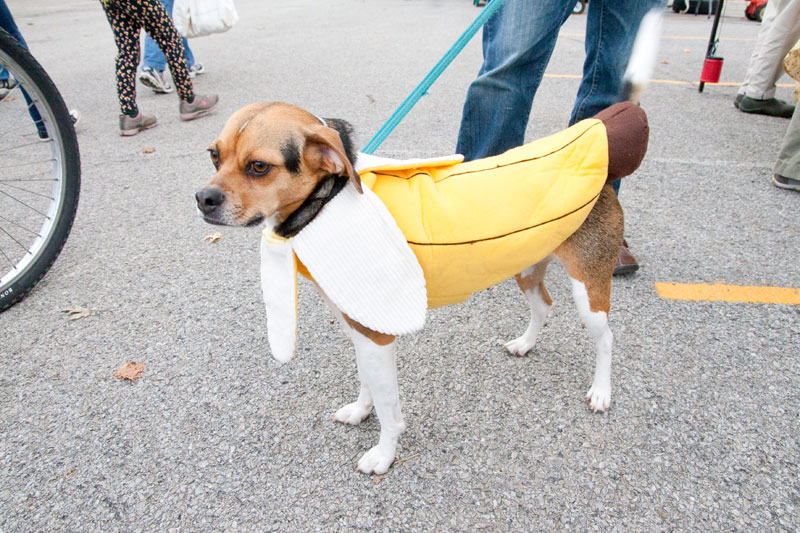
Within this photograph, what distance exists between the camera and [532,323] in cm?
247

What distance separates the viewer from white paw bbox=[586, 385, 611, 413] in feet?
7.16

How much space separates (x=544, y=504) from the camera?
1816 mm

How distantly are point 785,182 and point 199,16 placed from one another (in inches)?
225

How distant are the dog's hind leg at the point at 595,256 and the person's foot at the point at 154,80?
19.1 feet

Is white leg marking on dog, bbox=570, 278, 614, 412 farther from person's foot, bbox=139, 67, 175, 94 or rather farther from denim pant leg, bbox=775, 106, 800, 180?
person's foot, bbox=139, 67, 175, 94

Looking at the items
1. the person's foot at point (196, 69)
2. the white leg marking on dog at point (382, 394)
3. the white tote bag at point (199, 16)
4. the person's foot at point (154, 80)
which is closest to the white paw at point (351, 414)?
the white leg marking on dog at point (382, 394)

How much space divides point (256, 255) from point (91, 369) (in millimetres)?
1155

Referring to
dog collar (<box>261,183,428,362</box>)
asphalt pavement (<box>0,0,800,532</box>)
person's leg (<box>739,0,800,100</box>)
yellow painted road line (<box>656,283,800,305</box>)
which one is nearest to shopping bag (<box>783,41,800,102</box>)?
Result: asphalt pavement (<box>0,0,800,532</box>)

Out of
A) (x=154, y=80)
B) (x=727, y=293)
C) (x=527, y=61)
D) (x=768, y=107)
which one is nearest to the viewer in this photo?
(x=527, y=61)

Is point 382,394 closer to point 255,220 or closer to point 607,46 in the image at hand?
point 255,220

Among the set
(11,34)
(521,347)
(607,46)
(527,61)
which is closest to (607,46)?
(607,46)

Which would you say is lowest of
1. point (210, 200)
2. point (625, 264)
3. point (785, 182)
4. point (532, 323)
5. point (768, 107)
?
point (768, 107)

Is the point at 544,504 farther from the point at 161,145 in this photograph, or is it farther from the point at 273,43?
the point at 273,43

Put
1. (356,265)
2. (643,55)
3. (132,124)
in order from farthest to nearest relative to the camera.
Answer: (132,124) < (643,55) < (356,265)
